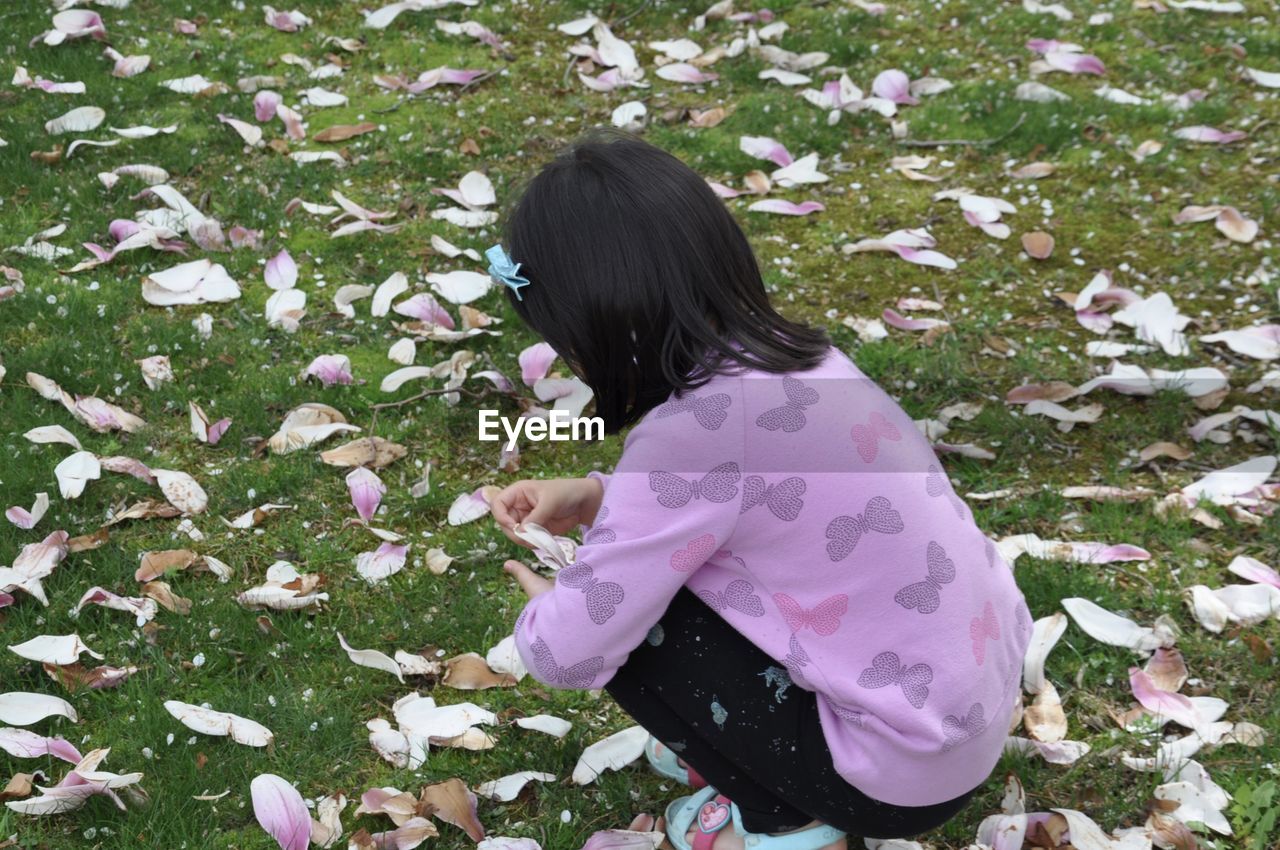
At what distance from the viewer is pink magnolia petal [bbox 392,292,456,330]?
12.3ft

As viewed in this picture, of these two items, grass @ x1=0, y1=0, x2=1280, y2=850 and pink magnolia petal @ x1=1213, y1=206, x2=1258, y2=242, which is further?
pink magnolia petal @ x1=1213, y1=206, x2=1258, y2=242

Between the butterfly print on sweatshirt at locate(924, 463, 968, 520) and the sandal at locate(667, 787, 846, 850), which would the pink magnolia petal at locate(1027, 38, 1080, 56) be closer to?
the butterfly print on sweatshirt at locate(924, 463, 968, 520)

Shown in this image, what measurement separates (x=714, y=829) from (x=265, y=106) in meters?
3.58

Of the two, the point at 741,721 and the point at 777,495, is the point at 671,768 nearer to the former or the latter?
the point at 741,721

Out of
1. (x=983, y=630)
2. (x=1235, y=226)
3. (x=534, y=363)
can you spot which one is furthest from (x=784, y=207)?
(x=983, y=630)

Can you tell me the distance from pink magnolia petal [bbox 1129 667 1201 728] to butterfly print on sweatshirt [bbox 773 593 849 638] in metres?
1.04

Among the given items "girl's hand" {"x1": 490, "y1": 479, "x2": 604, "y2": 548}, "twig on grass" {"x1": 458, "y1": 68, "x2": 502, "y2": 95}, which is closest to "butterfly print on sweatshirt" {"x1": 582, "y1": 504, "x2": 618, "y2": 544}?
"girl's hand" {"x1": 490, "y1": 479, "x2": 604, "y2": 548}

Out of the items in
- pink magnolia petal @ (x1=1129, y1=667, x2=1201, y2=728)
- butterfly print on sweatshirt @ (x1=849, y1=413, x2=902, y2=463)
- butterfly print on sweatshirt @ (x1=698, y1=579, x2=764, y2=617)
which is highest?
butterfly print on sweatshirt @ (x1=849, y1=413, x2=902, y2=463)

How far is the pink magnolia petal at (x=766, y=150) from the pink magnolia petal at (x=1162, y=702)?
8.24 ft

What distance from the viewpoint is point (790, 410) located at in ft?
6.04

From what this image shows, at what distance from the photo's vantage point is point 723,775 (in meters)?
2.06

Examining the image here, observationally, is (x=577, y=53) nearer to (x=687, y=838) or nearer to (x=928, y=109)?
(x=928, y=109)

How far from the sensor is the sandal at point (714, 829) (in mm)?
2146

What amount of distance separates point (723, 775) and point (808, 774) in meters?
0.16
